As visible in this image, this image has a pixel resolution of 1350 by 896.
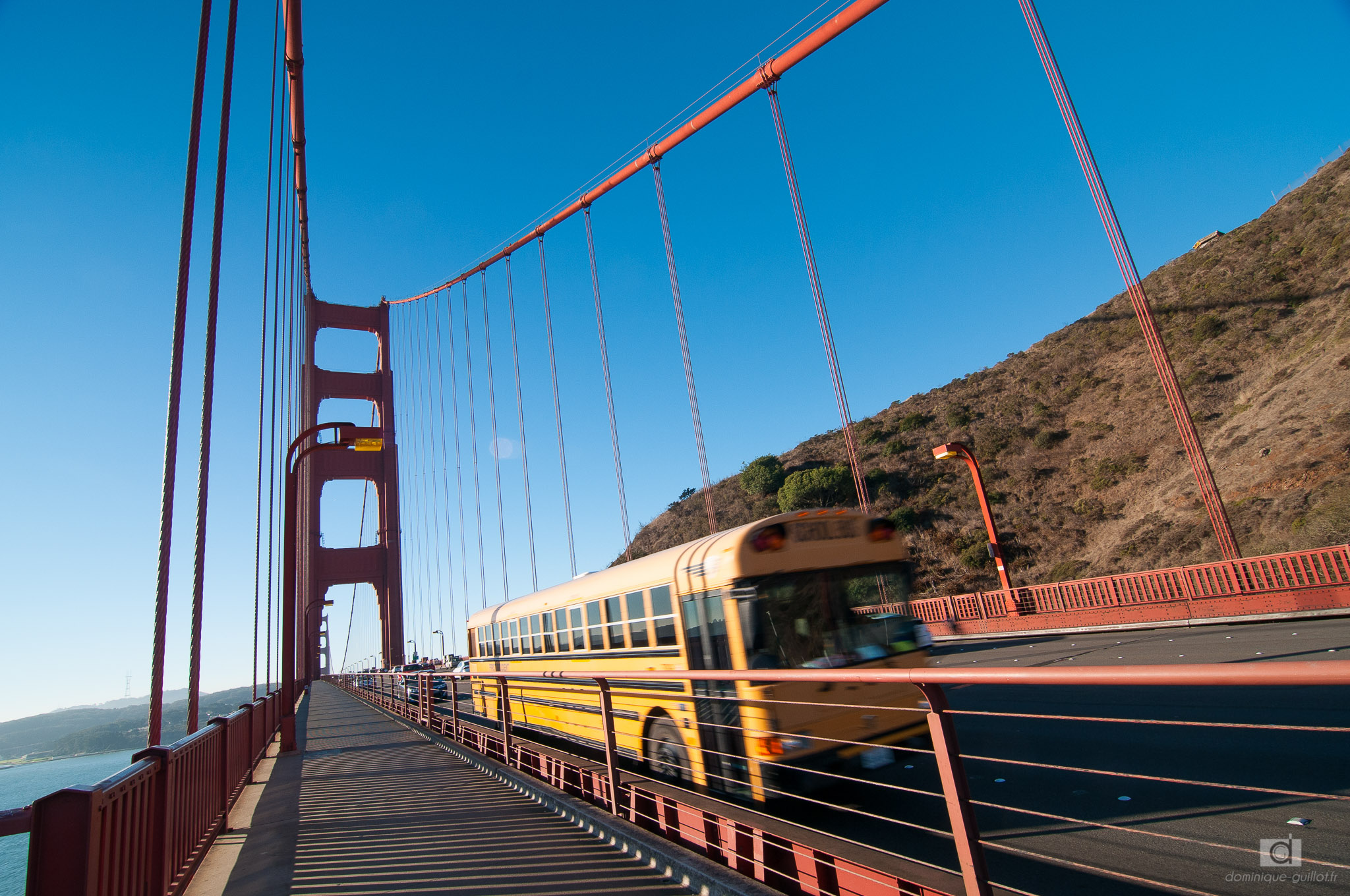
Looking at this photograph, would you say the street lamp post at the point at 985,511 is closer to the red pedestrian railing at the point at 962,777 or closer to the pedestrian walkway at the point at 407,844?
the red pedestrian railing at the point at 962,777

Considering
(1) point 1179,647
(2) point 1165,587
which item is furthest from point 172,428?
(2) point 1165,587

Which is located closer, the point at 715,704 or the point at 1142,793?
the point at 1142,793

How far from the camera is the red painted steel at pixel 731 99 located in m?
18.3

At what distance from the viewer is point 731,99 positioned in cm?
2211

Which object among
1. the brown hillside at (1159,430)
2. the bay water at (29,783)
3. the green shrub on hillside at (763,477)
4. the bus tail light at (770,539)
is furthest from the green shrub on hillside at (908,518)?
the bay water at (29,783)

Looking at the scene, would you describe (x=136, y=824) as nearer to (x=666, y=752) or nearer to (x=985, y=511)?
(x=666, y=752)

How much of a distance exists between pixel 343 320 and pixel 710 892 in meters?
43.6

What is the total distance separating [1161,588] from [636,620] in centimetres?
1321

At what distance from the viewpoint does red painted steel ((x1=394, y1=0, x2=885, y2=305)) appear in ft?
60.1

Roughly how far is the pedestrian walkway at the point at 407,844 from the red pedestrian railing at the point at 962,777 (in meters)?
0.47

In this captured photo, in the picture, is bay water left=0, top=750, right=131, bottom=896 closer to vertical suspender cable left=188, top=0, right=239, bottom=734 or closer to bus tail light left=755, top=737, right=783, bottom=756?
vertical suspender cable left=188, top=0, right=239, bottom=734

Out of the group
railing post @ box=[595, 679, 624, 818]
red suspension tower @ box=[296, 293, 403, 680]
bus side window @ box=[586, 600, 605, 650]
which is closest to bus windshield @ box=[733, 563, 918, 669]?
→ railing post @ box=[595, 679, 624, 818]

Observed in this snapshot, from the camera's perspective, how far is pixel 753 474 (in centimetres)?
4341

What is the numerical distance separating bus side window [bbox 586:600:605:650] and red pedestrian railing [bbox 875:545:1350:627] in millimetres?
4320
